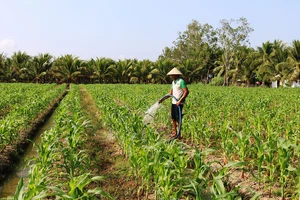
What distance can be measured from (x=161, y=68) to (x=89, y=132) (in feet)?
109

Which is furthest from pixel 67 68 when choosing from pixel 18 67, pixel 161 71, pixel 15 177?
pixel 15 177

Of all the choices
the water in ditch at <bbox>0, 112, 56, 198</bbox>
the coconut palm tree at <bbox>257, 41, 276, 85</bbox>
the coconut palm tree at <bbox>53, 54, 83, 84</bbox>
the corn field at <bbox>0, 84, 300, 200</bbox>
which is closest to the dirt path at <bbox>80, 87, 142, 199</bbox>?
the corn field at <bbox>0, 84, 300, 200</bbox>

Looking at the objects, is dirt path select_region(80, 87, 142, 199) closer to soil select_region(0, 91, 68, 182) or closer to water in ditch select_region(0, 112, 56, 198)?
water in ditch select_region(0, 112, 56, 198)

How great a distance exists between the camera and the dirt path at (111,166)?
4.13m

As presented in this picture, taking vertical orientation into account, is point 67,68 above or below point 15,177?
above

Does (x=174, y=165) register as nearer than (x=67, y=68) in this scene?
Yes

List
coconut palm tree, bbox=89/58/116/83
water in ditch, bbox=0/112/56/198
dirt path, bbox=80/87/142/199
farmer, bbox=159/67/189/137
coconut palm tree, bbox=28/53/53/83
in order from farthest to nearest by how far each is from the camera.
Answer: coconut palm tree, bbox=89/58/116/83, coconut palm tree, bbox=28/53/53/83, farmer, bbox=159/67/189/137, water in ditch, bbox=0/112/56/198, dirt path, bbox=80/87/142/199

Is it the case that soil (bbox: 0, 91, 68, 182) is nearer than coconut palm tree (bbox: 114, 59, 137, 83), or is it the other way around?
soil (bbox: 0, 91, 68, 182)

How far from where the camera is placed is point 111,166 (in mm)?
5262

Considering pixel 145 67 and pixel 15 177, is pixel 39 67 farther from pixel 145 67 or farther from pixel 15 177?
pixel 15 177

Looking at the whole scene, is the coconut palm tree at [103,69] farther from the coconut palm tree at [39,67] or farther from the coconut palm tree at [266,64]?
the coconut palm tree at [266,64]

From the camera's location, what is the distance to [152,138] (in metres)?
4.61

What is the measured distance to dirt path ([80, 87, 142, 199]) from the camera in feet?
13.6

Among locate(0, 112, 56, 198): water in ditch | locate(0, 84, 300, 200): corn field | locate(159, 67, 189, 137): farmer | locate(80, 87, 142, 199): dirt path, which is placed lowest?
locate(0, 112, 56, 198): water in ditch
